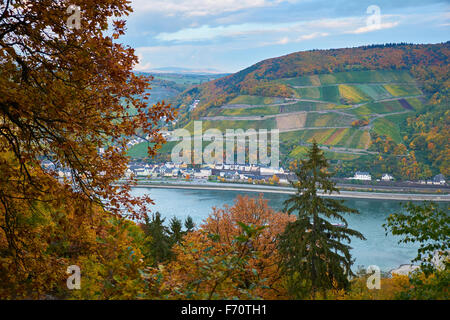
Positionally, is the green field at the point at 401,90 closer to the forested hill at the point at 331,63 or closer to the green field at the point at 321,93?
the forested hill at the point at 331,63

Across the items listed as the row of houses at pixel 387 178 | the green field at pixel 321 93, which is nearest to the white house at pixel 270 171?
the row of houses at pixel 387 178

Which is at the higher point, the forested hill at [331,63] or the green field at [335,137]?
the forested hill at [331,63]

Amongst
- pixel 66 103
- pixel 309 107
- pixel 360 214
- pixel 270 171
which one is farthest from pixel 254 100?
pixel 66 103

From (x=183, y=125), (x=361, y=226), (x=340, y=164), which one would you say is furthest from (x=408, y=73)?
(x=361, y=226)

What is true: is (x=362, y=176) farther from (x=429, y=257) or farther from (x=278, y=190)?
(x=429, y=257)

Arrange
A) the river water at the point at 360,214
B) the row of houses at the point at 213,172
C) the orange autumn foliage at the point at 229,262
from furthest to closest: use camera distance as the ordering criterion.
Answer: the row of houses at the point at 213,172, the river water at the point at 360,214, the orange autumn foliage at the point at 229,262

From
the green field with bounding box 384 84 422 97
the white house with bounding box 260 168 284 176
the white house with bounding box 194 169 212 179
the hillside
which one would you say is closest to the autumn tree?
the white house with bounding box 194 169 212 179
